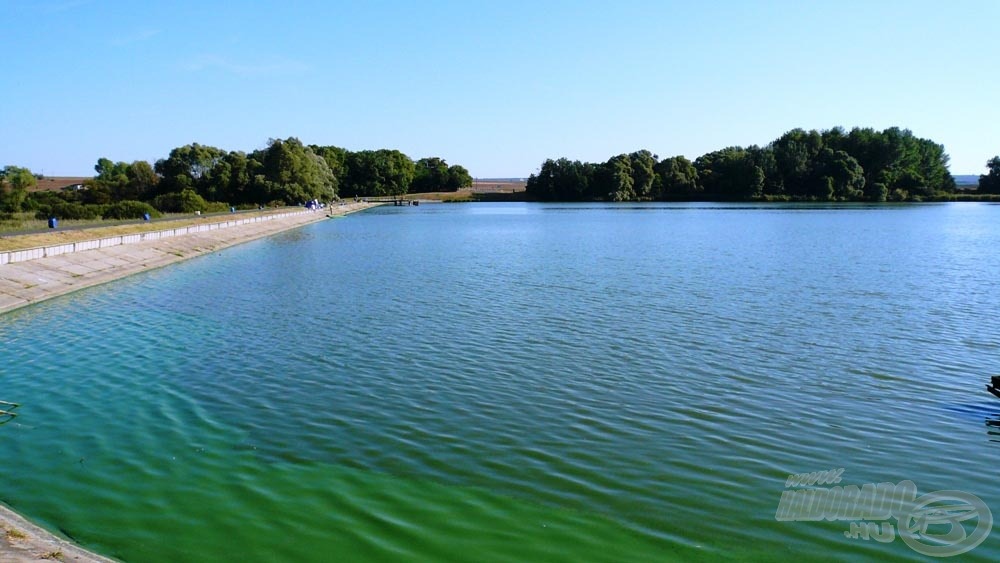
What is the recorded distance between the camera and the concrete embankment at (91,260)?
24078 millimetres

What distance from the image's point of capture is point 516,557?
22.7ft

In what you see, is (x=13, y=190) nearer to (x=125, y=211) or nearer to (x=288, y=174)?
(x=125, y=211)

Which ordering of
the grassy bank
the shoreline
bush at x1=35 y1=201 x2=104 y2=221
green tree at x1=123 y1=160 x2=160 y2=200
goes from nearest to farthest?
the shoreline
the grassy bank
bush at x1=35 y1=201 x2=104 y2=221
green tree at x1=123 y1=160 x2=160 y2=200

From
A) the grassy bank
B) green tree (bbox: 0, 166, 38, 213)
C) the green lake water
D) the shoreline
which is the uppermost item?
green tree (bbox: 0, 166, 38, 213)

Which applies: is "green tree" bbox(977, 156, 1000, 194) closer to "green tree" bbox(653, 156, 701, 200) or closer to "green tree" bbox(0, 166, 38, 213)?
"green tree" bbox(653, 156, 701, 200)

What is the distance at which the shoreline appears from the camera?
6.40 metres

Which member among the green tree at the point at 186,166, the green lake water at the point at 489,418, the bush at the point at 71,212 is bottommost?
the green lake water at the point at 489,418

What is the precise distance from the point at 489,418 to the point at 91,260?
26582 mm

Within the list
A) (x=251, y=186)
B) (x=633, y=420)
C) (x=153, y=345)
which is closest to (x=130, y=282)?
(x=153, y=345)

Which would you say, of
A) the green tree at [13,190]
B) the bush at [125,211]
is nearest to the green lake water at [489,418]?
the green tree at [13,190]

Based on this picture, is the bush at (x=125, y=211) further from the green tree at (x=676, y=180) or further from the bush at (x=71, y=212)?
the green tree at (x=676, y=180)

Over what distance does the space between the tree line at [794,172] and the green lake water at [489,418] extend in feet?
423

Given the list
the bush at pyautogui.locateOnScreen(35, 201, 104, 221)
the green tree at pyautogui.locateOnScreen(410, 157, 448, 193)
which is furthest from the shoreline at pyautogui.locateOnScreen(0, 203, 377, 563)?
the green tree at pyautogui.locateOnScreen(410, 157, 448, 193)

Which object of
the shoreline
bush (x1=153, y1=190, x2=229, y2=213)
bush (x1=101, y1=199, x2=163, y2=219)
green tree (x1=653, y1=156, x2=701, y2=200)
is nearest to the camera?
the shoreline
